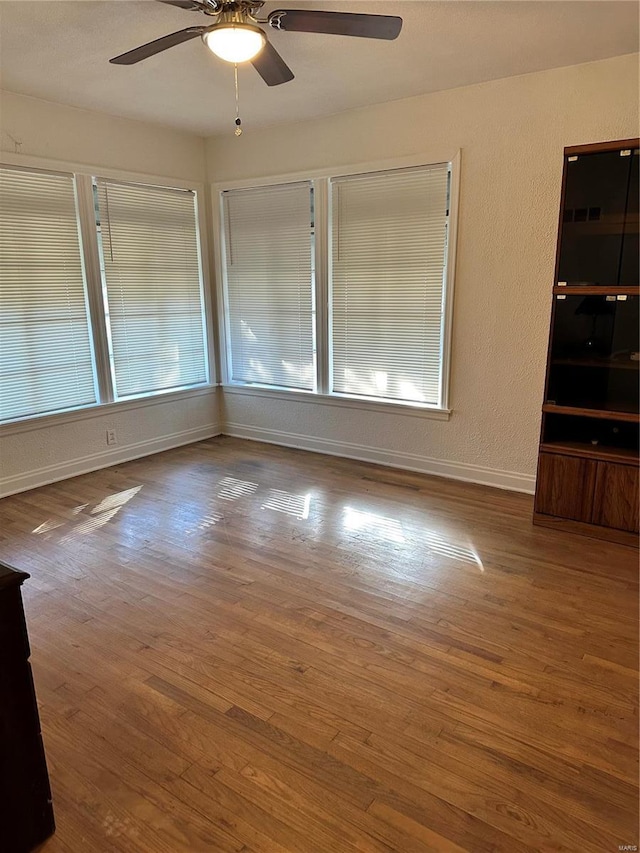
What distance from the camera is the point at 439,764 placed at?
1.78 m

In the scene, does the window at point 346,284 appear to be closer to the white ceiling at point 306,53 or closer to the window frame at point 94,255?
the window frame at point 94,255

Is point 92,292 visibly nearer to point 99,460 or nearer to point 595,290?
point 99,460

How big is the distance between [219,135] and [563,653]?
15.9ft

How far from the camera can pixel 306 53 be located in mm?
3107

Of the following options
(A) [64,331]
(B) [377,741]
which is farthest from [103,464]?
(B) [377,741]

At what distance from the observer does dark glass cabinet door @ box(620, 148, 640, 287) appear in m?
2.99

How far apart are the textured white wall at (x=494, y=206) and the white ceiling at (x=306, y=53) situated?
155 millimetres

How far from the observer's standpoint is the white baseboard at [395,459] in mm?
4125

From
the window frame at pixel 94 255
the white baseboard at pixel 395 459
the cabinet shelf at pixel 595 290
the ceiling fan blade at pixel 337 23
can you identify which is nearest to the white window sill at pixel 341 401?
the white baseboard at pixel 395 459

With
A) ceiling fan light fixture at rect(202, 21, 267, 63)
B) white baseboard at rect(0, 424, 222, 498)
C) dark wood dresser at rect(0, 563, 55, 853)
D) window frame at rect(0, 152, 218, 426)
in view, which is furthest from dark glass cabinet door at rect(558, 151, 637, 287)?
white baseboard at rect(0, 424, 222, 498)

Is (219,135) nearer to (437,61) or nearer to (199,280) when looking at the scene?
(199,280)

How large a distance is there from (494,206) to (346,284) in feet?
4.26

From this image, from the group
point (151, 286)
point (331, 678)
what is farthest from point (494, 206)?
point (331, 678)

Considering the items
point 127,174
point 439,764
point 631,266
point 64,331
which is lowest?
point 439,764
